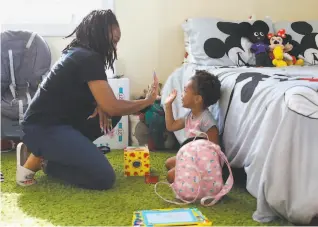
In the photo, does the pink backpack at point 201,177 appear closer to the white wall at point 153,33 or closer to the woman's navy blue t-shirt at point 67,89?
the woman's navy blue t-shirt at point 67,89

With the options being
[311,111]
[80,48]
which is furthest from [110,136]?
[311,111]

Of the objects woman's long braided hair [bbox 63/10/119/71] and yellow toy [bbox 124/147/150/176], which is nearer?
woman's long braided hair [bbox 63/10/119/71]

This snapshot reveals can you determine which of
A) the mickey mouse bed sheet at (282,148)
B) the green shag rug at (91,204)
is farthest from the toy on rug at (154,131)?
the mickey mouse bed sheet at (282,148)

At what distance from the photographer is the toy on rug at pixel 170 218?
1454 millimetres

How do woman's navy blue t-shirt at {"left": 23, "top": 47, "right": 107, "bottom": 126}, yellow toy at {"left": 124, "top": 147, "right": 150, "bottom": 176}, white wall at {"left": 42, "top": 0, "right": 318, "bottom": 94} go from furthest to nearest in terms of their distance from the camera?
white wall at {"left": 42, "top": 0, "right": 318, "bottom": 94}
yellow toy at {"left": 124, "top": 147, "right": 150, "bottom": 176}
woman's navy blue t-shirt at {"left": 23, "top": 47, "right": 107, "bottom": 126}

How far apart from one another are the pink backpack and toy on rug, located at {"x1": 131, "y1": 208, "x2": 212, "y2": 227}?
159 mm

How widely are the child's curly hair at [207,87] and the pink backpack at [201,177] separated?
0.37m

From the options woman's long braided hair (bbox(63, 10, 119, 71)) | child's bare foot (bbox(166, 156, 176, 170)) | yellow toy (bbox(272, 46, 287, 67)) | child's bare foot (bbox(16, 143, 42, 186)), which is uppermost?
woman's long braided hair (bbox(63, 10, 119, 71))

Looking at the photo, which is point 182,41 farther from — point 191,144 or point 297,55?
point 191,144

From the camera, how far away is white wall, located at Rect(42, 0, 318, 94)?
10.1 feet

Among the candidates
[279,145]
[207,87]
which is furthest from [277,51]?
[279,145]

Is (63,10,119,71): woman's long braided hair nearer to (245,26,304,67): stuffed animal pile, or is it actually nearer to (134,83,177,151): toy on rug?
(134,83,177,151): toy on rug

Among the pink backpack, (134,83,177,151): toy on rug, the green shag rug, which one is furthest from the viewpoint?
(134,83,177,151): toy on rug

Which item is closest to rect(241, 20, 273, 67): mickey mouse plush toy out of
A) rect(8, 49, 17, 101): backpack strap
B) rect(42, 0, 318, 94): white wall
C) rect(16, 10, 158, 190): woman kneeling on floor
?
rect(42, 0, 318, 94): white wall
